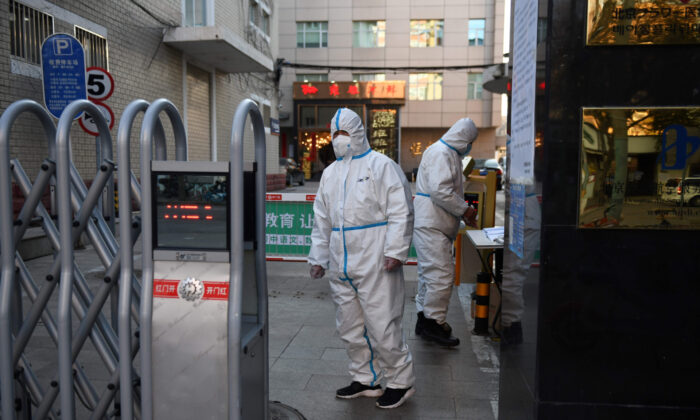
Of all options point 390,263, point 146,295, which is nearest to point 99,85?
point 390,263

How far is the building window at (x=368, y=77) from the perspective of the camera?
36219mm

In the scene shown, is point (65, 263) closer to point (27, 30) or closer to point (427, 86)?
point (27, 30)

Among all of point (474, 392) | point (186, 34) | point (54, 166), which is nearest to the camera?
point (54, 166)

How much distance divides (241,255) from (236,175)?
1.26ft

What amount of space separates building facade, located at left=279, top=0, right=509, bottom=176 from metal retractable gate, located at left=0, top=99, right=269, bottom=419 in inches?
1270

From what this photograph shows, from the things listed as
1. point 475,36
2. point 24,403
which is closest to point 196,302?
point 24,403

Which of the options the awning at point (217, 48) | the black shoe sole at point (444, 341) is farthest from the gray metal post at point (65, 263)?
the awning at point (217, 48)

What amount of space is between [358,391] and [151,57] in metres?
11.3

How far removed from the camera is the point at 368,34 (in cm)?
3638

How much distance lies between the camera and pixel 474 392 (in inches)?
160

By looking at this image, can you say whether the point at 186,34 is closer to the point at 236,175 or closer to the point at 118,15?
the point at 118,15

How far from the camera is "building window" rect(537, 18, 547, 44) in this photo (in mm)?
2402

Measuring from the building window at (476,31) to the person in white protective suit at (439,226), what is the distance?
107 feet

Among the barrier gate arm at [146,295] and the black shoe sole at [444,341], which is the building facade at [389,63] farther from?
the barrier gate arm at [146,295]
